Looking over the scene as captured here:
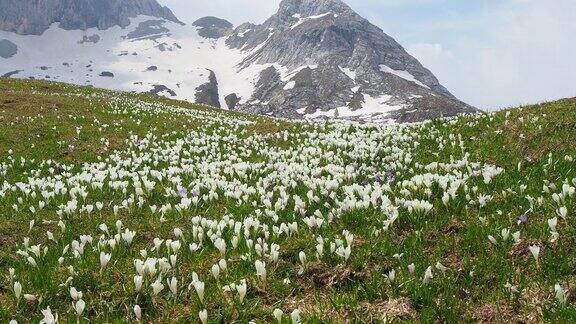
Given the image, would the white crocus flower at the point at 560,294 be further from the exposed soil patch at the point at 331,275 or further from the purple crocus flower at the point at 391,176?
the purple crocus flower at the point at 391,176

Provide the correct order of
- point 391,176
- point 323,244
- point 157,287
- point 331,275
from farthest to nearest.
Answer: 1. point 391,176
2. point 323,244
3. point 331,275
4. point 157,287

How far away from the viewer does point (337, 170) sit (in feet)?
35.6

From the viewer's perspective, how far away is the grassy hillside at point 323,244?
4902 mm

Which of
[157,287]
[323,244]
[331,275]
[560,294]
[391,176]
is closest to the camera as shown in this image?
[560,294]

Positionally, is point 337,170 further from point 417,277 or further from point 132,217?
point 417,277

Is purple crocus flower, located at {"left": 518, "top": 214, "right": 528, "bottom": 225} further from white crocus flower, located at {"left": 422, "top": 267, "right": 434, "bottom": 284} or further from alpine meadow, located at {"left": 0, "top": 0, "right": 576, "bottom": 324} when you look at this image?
white crocus flower, located at {"left": 422, "top": 267, "right": 434, "bottom": 284}

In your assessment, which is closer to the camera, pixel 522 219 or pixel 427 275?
pixel 427 275

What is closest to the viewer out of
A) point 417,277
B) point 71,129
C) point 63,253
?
point 417,277

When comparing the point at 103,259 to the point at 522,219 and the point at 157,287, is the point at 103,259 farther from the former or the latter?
the point at 522,219

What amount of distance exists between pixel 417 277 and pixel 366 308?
0.72 m

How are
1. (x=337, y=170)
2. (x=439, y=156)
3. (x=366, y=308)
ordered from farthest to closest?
(x=439, y=156) < (x=337, y=170) < (x=366, y=308)

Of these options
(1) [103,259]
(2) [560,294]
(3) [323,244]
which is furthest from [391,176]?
(1) [103,259]

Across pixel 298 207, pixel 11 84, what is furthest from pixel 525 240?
pixel 11 84

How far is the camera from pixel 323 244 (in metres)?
6.19
